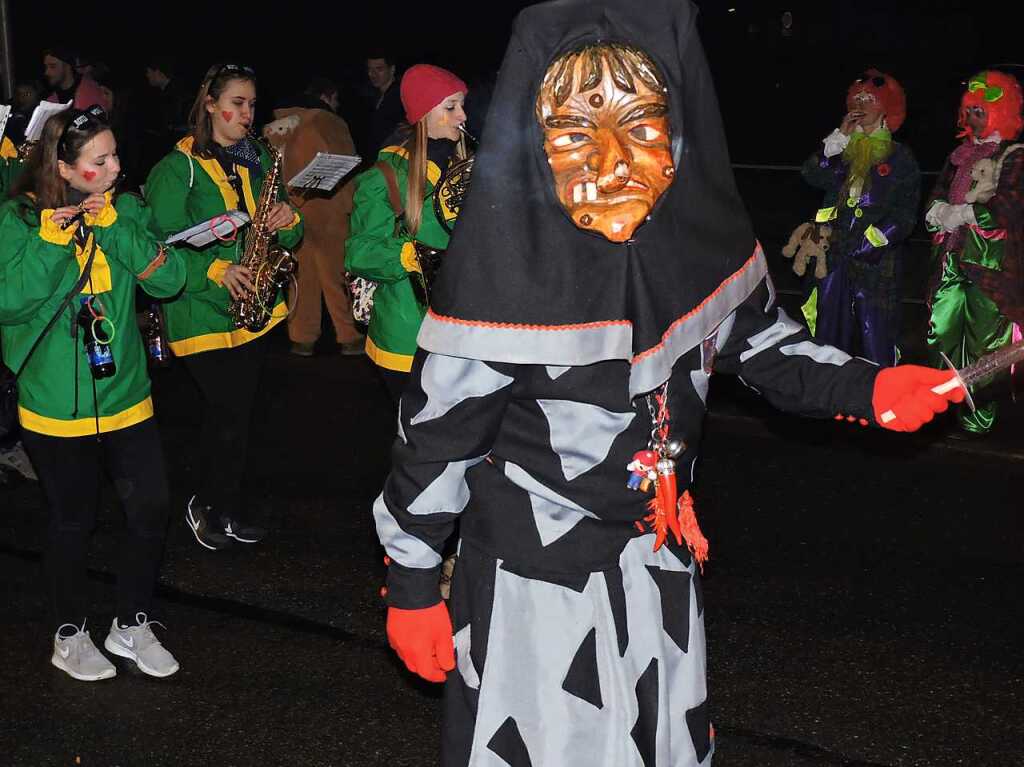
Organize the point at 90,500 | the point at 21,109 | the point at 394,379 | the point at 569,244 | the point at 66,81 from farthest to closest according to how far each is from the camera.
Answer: the point at 66,81 < the point at 21,109 < the point at 394,379 < the point at 90,500 < the point at 569,244

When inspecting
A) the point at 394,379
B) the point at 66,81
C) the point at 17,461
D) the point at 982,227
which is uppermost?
the point at 982,227

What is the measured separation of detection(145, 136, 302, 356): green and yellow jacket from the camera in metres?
5.71

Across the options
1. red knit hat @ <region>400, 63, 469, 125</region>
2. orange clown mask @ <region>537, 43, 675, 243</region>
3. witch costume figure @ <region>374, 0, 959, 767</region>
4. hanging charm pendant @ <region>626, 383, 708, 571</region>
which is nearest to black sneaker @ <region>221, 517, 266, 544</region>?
red knit hat @ <region>400, 63, 469, 125</region>

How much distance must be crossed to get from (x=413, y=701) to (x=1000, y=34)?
47.3ft

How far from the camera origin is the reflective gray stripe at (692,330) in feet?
9.34

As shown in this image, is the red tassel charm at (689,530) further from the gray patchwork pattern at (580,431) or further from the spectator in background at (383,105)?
the spectator in background at (383,105)

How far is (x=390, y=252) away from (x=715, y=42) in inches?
756

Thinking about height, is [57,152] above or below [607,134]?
below

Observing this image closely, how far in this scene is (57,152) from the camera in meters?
4.63

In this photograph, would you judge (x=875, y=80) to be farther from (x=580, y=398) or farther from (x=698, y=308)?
(x=580, y=398)

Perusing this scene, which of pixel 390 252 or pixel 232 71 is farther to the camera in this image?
pixel 232 71

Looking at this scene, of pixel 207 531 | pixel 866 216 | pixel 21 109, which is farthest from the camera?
pixel 866 216

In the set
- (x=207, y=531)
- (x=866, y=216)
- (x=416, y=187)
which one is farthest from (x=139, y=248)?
(x=866, y=216)

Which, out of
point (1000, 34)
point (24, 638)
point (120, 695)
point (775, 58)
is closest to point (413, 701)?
point (120, 695)
